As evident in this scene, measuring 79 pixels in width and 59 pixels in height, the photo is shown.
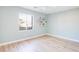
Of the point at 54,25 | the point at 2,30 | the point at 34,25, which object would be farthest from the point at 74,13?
the point at 2,30

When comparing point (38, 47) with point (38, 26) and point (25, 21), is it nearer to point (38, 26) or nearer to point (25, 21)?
point (25, 21)

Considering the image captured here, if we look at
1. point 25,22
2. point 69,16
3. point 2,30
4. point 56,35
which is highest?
point 69,16

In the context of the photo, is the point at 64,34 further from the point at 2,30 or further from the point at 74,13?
the point at 2,30

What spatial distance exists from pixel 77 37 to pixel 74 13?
5.07ft

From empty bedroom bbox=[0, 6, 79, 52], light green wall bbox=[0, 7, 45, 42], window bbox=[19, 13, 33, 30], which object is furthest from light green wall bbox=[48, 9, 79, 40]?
light green wall bbox=[0, 7, 45, 42]

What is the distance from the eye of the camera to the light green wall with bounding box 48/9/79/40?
4414mm

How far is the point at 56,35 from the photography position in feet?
19.0

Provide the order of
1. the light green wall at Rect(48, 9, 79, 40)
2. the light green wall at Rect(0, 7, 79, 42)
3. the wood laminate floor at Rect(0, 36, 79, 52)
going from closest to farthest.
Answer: the wood laminate floor at Rect(0, 36, 79, 52), the light green wall at Rect(0, 7, 79, 42), the light green wall at Rect(48, 9, 79, 40)

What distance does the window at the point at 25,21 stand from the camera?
448cm

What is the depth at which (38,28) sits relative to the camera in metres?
5.68

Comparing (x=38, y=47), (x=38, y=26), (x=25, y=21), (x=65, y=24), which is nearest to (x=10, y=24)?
(x=25, y=21)

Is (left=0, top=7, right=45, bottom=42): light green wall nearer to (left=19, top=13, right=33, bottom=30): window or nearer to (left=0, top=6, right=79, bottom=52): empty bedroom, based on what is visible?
(left=0, top=6, right=79, bottom=52): empty bedroom

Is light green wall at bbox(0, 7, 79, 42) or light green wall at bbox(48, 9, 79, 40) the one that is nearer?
light green wall at bbox(0, 7, 79, 42)

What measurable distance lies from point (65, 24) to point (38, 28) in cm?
210
